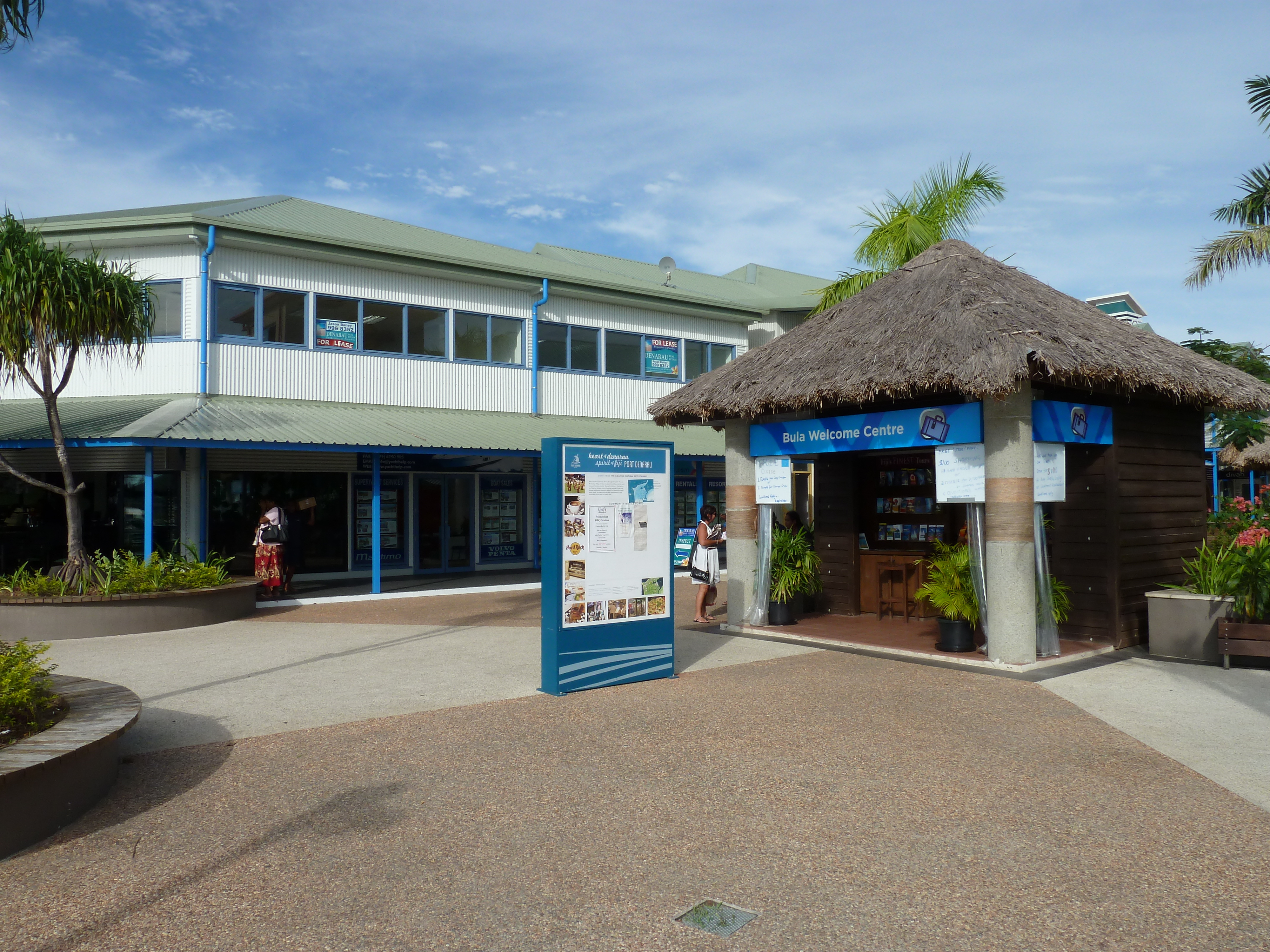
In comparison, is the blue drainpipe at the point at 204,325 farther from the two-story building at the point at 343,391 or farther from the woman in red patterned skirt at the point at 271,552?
the woman in red patterned skirt at the point at 271,552

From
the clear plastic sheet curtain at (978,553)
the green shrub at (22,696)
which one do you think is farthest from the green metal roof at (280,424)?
the green shrub at (22,696)

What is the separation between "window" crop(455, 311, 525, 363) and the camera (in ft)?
61.3

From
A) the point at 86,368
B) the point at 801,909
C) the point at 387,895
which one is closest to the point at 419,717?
the point at 387,895

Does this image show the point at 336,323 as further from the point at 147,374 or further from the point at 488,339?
the point at 147,374

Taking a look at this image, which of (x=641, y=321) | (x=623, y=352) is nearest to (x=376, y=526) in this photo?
(x=623, y=352)

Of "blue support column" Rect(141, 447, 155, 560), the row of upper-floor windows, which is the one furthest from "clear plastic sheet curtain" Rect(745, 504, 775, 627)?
"blue support column" Rect(141, 447, 155, 560)

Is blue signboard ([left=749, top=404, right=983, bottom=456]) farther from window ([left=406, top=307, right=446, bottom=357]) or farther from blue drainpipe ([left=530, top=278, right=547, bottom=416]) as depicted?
window ([left=406, top=307, right=446, bottom=357])

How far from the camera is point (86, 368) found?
1620cm

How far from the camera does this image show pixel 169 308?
51.6 feet

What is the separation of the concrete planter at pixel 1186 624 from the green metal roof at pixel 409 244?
1309 centimetres

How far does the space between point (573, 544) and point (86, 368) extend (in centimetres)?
1240

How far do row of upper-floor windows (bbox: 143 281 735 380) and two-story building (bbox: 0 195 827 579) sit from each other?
0.04 meters

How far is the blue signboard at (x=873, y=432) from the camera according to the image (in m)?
9.14

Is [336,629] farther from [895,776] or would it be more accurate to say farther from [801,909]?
[801,909]
